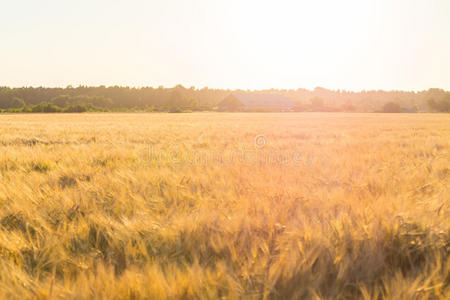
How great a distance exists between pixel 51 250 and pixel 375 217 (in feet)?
5.00

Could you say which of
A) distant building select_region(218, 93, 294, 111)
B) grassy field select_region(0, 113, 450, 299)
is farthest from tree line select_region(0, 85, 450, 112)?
grassy field select_region(0, 113, 450, 299)

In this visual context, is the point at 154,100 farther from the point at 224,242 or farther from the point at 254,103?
the point at 224,242

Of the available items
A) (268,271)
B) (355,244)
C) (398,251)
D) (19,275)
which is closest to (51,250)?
(19,275)

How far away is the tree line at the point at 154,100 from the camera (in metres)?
59.4

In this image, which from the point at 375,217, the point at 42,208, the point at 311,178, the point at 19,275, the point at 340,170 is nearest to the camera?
the point at 19,275

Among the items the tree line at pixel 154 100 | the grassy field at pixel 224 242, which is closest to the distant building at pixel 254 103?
the tree line at pixel 154 100

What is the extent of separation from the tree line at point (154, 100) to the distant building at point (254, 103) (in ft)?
11.4

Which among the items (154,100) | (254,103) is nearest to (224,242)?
(254,103)

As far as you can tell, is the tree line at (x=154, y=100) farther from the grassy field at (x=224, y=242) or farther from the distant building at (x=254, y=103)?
the grassy field at (x=224, y=242)

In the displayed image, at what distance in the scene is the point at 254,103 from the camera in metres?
68.1

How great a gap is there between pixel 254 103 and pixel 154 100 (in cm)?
3229

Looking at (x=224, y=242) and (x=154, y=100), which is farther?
(x=154, y=100)

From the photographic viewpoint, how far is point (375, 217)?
1315 millimetres

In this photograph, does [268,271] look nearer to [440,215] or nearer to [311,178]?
[440,215]
